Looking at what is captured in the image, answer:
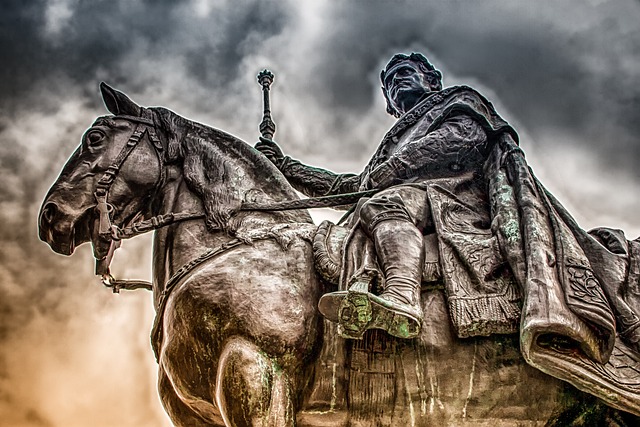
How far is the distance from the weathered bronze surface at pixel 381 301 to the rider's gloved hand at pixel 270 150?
1.40 metres

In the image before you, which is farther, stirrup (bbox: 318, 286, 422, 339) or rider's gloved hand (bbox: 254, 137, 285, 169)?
rider's gloved hand (bbox: 254, 137, 285, 169)

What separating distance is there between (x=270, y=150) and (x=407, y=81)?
54.6 inches

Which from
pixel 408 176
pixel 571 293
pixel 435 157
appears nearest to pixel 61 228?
pixel 408 176

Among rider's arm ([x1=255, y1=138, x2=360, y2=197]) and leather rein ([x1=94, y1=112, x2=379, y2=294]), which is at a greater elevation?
rider's arm ([x1=255, y1=138, x2=360, y2=197])

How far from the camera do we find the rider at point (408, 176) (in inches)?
160

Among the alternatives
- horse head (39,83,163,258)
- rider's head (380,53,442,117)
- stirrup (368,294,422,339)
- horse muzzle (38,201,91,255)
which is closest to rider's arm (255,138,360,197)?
rider's head (380,53,442,117)

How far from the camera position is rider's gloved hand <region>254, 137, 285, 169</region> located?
664 cm

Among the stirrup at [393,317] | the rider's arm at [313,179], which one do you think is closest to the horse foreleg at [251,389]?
the stirrup at [393,317]

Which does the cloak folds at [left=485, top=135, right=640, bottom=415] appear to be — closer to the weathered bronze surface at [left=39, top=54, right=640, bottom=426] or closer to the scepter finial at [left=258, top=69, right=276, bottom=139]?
the weathered bronze surface at [left=39, top=54, right=640, bottom=426]

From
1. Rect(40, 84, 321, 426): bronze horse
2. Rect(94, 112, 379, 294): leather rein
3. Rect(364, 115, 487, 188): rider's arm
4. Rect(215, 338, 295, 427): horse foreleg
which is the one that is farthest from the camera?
Rect(364, 115, 487, 188): rider's arm

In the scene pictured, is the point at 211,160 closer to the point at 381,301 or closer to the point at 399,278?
the point at 399,278

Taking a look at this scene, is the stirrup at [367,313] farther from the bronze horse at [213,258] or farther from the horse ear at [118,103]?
the horse ear at [118,103]

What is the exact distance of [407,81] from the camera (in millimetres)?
6848

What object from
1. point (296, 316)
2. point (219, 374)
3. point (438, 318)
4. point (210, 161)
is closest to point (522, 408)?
point (438, 318)
